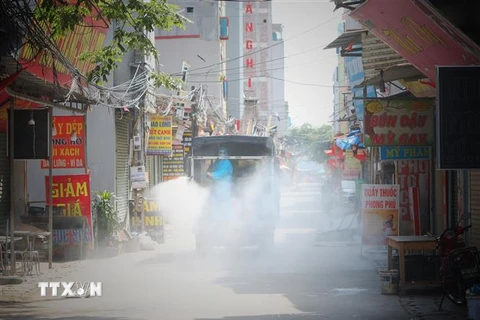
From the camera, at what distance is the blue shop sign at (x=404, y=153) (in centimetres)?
1744

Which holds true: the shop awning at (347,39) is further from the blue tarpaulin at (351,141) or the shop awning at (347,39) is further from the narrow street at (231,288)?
the blue tarpaulin at (351,141)

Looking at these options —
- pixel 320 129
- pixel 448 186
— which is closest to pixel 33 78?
pixel 448 186

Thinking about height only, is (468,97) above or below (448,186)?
above

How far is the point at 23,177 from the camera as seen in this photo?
69.6ft

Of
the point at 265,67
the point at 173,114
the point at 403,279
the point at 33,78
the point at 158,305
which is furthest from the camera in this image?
the point at 265,67

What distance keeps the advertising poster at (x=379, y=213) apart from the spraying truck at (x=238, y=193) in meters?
3.39

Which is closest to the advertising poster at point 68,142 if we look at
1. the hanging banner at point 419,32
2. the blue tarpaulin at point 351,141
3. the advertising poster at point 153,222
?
the advertising poster at point 153,222

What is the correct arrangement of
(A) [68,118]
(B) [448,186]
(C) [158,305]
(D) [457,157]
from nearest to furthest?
(D) [457,157] < (C) [158,305] < (B) [448,186] < (A) [68,118]

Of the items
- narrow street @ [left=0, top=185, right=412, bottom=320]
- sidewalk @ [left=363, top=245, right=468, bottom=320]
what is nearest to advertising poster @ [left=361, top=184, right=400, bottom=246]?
narrow street @ [left=0, top=185, right=412, bottom=320]

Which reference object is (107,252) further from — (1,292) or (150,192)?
(150,192)

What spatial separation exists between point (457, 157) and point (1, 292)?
8.32 meters

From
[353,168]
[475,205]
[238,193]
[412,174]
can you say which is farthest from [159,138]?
[475,205]

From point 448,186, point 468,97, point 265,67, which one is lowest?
point 448,186

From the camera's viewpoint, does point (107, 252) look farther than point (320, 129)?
No
